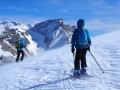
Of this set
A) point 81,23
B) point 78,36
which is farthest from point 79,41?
point 81,23

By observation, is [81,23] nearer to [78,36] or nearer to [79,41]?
[78,36]

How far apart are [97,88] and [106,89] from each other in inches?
13.4

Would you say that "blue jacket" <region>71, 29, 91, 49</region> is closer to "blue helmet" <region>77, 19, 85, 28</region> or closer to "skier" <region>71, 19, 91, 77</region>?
"skier" <region>71, 19, 91, 77</region>

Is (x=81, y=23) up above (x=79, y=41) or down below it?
above

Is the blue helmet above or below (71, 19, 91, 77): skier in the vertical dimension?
above

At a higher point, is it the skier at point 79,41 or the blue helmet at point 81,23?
the blue helmet at point 81,23

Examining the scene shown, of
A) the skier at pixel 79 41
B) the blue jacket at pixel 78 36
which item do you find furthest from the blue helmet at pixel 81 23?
the blue jacket at pixel 78 36

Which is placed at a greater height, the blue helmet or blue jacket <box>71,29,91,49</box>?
the blue helmet

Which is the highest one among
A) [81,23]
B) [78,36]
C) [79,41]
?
[81,23]

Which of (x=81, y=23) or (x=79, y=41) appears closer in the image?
(x=81, y=23)

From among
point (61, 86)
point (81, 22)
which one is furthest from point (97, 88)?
point (81, 22)

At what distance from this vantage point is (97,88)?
750 cm

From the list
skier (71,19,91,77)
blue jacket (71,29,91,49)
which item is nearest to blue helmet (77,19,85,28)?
skier (71,19,91,77)

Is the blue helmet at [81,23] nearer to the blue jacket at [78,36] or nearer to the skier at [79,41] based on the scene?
the skier at [79,41]
